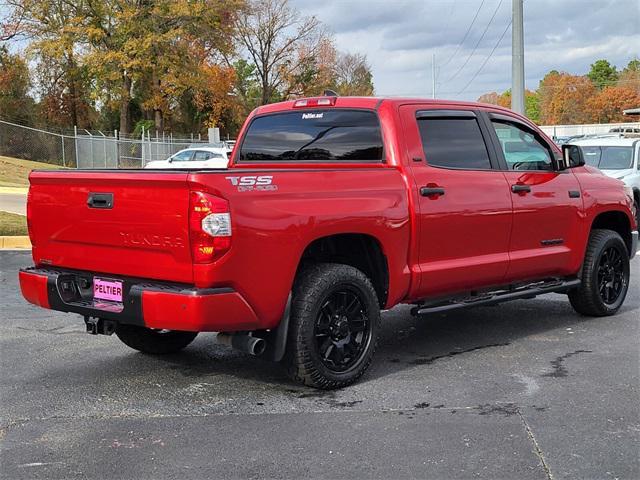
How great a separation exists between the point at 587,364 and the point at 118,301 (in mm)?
3415

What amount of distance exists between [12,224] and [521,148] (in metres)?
9.97

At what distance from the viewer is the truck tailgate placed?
172 inches

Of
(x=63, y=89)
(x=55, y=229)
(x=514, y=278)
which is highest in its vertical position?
(x=63, y=89)

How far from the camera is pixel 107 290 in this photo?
4.76 m

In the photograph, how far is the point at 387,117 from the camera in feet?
18.3

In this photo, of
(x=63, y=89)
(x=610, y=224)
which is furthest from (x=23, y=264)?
(x=63, y=89)

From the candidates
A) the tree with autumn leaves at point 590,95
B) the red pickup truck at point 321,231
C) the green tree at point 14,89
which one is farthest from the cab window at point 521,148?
the tree with autumn leaves at point 590,95

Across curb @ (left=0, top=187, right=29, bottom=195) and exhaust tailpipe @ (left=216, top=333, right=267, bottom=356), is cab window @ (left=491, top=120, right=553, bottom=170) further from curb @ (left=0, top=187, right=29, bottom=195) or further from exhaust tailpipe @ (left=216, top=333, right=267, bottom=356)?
curb @ (left=0, top=187, right=29, bottom=195)

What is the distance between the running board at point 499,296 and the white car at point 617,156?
7446mm

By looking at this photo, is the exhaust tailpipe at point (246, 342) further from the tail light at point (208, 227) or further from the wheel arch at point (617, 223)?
the wheel arch at point (617, 223)

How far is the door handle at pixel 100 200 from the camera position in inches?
184

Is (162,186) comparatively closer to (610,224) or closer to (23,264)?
(610,224)

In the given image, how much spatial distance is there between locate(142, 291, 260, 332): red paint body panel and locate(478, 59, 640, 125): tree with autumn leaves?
4499 inches

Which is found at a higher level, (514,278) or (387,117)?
(387,117)
